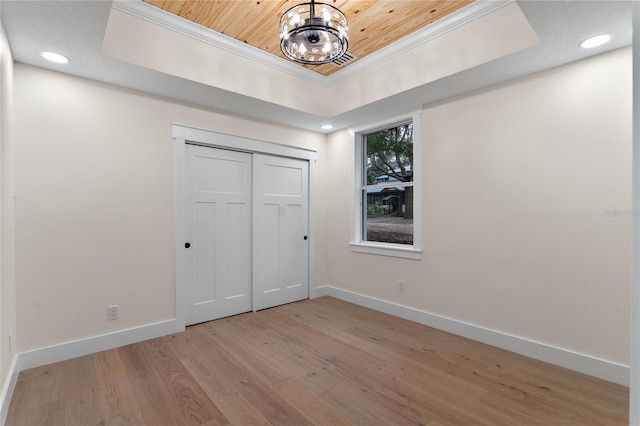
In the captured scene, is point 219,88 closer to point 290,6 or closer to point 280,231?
point 290,6

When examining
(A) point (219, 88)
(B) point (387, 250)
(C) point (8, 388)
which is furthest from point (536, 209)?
(C) point (8, 388)

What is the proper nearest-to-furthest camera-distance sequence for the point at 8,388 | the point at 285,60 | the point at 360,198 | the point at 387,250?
the point at 8,388
the point at 285,60
the point at 387,250
the point at 360,198

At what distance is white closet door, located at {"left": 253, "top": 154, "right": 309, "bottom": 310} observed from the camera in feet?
13.1

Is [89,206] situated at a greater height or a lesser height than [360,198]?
lesser

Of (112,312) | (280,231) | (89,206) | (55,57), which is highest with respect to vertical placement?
(55,57)

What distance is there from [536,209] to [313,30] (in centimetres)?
232

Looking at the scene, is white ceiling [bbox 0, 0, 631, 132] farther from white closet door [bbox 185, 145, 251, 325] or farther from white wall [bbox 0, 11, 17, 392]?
white closet door [bbox 185, 145, 251, 325]

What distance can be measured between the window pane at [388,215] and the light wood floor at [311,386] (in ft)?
3.97

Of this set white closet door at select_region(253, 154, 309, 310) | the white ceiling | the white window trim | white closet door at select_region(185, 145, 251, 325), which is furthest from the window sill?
the white ceiling

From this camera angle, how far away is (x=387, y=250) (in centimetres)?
388

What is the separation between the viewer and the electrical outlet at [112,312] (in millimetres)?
2908

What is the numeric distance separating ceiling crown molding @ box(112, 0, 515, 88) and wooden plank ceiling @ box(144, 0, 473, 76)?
0.06 m

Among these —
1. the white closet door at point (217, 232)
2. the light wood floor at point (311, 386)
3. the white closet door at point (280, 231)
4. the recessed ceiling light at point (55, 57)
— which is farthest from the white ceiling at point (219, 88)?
the light wood floor at point (311, 386)

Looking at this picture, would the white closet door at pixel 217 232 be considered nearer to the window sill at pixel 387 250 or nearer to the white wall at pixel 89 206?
the white wall at pixel 89 206
